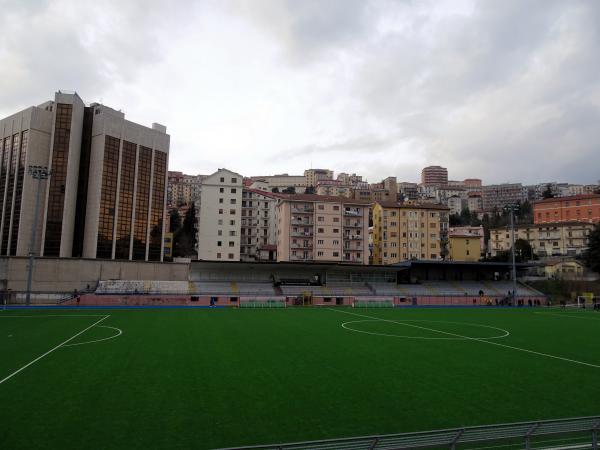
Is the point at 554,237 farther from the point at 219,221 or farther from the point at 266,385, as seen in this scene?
the point at 266,385

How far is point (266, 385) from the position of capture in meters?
12.7

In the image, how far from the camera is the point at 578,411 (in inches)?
417

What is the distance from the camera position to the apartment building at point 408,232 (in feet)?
276

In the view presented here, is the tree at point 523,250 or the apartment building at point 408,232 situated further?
the tree at point 523,250

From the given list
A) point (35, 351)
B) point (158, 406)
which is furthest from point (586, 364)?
point (35, 351)

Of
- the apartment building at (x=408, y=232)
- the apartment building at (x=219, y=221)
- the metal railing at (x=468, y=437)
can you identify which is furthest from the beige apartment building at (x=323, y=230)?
the metal railing at (x=468, y=437)

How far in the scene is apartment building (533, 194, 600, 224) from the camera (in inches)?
3875

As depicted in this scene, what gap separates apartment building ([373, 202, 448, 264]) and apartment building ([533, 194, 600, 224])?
4071 cm

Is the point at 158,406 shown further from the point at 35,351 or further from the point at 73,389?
the point at 35,351

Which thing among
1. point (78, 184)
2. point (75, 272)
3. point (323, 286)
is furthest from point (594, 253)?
point (78, 184)

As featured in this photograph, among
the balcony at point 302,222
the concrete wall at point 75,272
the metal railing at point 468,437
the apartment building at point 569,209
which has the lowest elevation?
the metal railing at point 468,437

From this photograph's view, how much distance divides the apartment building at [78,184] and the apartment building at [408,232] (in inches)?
1741

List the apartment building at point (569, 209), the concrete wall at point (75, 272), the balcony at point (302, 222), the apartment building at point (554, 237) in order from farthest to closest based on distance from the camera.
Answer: the apartment building at point (569, 209)
the apartment building at point (554, 237)
the balcony at point (302, 222)
the concrete wall at point (75, 272)

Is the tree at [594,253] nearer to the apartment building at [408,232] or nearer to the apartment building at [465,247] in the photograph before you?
the apartment building at [465,247]
